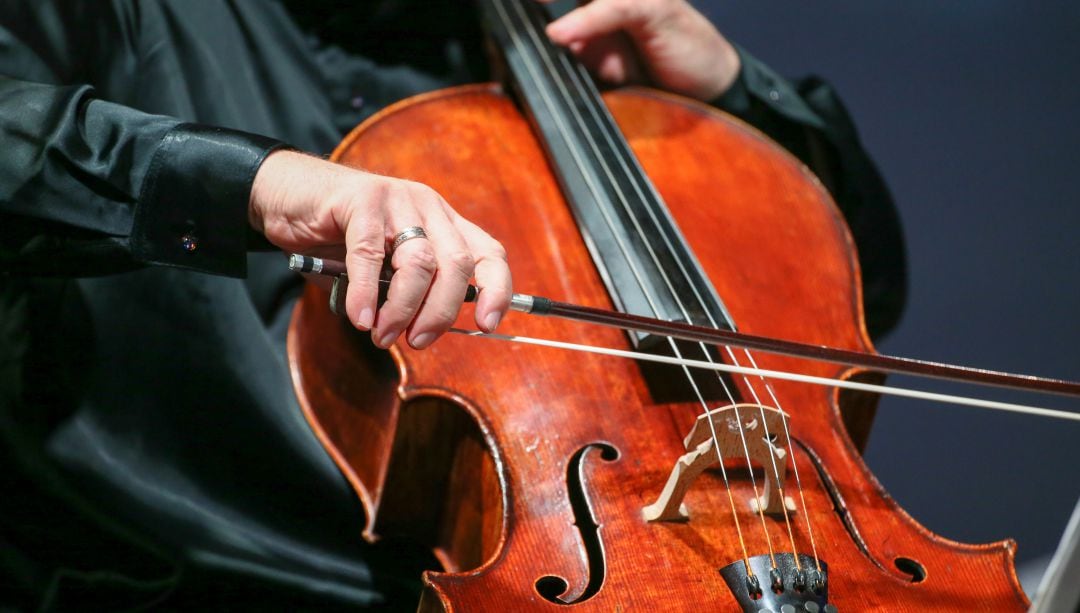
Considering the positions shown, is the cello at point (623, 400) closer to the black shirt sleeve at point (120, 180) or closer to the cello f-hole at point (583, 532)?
the cello f-hole at point (583, 532)

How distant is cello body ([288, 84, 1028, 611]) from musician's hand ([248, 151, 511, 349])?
5.5 inches

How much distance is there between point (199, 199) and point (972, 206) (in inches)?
51.1

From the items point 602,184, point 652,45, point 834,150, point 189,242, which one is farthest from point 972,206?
point 189,242

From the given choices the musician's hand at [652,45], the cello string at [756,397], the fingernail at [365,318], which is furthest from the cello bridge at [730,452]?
the musician's hand at [652,45]

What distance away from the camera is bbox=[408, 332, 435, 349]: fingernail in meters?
0.64

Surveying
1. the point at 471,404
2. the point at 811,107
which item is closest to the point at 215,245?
the point at 471,404

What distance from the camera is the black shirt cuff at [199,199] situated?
746 mm

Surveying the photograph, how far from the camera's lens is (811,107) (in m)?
1.29

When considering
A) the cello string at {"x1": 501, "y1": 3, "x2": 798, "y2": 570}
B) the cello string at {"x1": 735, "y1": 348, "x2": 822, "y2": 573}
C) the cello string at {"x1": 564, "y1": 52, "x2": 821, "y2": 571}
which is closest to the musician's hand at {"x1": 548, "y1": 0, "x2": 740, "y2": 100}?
the cello string at {"x1": 501, "y1": 3, "x2": 798, "y2": 570}

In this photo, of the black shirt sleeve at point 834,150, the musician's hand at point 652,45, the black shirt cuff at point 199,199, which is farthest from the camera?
the black shirt sleeve at point 834,150

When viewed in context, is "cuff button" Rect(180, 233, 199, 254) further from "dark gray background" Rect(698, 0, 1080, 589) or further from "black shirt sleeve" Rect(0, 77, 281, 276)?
"dark gray background" Rect(698, 0, 1080, 589)

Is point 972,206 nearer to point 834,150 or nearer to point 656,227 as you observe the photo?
point 834,150

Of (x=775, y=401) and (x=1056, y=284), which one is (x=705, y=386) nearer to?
(x=775, y=401)

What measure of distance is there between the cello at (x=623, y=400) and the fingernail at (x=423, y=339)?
0.13 metres
